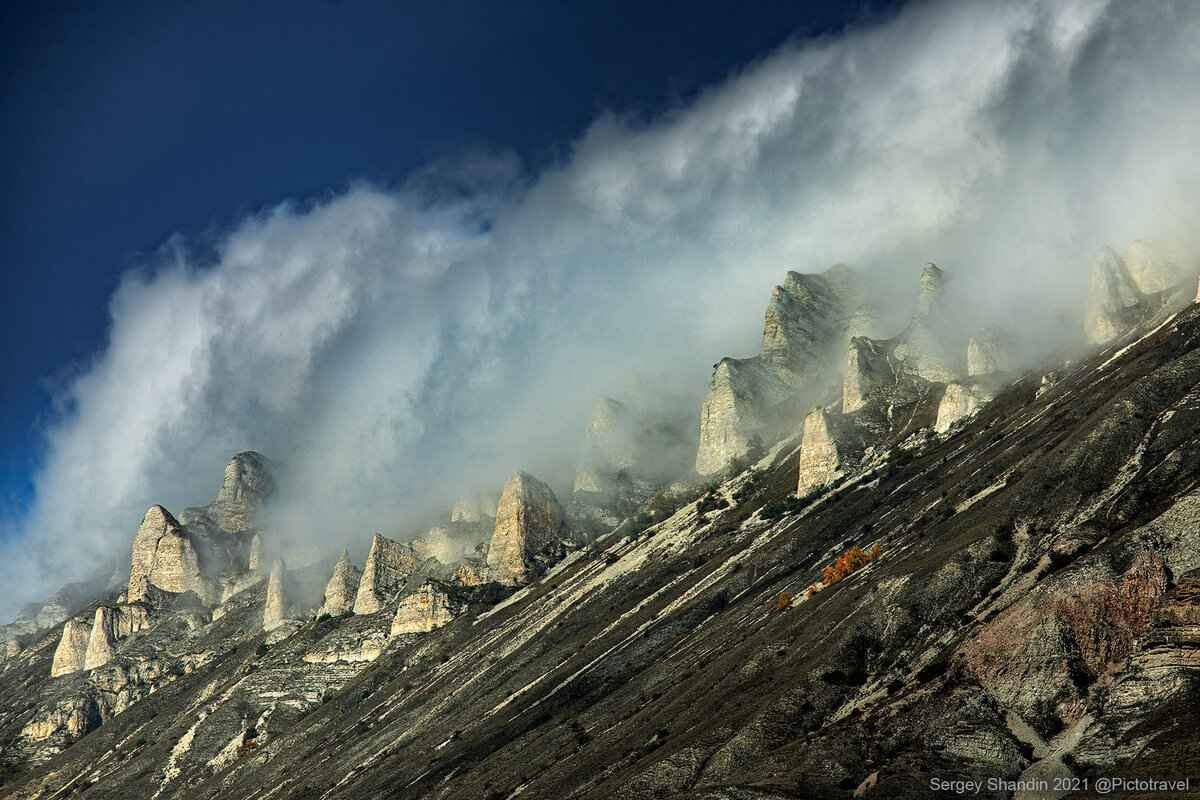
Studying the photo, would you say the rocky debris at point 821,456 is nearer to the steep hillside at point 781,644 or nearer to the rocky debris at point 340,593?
the steep hillside at point 781,644

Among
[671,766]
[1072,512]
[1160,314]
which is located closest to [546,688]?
[671,766]

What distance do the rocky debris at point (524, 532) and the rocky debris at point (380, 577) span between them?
2169cm

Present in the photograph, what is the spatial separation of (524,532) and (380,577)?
1351 inches

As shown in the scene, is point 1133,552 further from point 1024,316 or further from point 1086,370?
point 1024,316

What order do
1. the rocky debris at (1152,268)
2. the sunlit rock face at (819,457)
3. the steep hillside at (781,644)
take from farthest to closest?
the sunlit rock face at (819,457) → the rocky debris at (1152,268) → the steep hillside at (781,644)

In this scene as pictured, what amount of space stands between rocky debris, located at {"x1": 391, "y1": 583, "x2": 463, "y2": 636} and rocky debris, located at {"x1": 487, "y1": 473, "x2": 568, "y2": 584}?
44.5 feet

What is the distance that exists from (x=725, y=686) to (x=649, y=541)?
10321 centimetres

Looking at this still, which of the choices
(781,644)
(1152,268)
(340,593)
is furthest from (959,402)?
(340,593)

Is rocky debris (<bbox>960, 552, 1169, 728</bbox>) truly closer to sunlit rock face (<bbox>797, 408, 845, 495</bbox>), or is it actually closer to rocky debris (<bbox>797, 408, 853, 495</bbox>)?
rocky debris (<bbox>797, 408, 853, 495</bbox>)

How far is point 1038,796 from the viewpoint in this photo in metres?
34.5

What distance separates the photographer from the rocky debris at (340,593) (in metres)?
194

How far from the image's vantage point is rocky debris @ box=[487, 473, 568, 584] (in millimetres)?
183375

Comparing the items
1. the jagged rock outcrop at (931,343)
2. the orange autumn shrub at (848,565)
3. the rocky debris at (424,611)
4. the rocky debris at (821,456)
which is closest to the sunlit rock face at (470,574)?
the rocky debris at (424,611)

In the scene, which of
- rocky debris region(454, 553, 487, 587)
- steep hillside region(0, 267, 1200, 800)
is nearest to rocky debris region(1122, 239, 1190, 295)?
steep hillside region(0, 267, 1200, 800)
